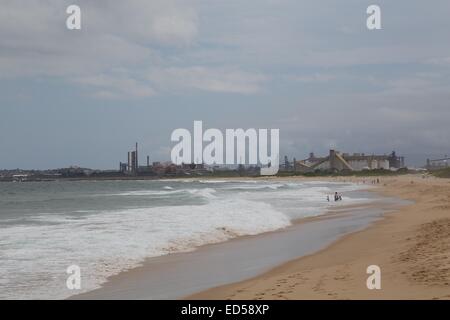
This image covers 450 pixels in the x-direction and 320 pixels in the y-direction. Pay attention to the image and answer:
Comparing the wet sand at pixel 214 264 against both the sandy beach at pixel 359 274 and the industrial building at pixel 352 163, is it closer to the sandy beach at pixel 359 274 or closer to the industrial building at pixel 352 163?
the sandy beach at pixel 359 274

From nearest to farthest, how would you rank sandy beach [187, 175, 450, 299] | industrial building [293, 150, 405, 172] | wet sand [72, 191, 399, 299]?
sandy beach [187, 175, 450, 299], wet sand [72, 191, 399, 299], industrial building [293, 150, 405, 172]

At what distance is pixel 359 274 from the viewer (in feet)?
30.7

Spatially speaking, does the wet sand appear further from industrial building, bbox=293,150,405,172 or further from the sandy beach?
Answer: industrial building, bbox=293,150,405,172

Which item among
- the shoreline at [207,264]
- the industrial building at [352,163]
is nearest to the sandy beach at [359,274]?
the shoreline at [207,264]

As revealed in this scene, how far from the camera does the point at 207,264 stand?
12344 mm

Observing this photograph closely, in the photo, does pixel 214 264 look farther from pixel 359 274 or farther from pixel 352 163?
pixel 352 163

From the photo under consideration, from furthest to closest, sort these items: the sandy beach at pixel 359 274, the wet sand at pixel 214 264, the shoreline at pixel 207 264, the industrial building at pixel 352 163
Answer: the industrial building at pixel 352 163, the wet sand at pixel 214 264, the shoreline at pixel 207 264, the sandy beach at pixel 359 274

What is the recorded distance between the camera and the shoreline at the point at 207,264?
939 centimetres

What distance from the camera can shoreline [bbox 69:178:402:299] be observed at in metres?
9.39

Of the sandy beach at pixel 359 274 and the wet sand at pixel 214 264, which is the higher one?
the sandy beach at pixel 359 274

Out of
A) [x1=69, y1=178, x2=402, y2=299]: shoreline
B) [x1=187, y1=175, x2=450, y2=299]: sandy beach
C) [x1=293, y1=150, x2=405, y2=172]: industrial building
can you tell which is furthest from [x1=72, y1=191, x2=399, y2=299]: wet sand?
[x1=293, y1=150, x2=405, y2=172]: industrial building

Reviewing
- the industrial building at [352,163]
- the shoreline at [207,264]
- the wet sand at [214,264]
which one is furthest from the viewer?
the industrial building at [352,163]
